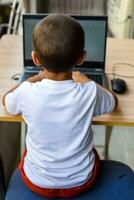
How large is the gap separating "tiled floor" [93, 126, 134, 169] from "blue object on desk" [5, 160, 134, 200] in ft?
2.94

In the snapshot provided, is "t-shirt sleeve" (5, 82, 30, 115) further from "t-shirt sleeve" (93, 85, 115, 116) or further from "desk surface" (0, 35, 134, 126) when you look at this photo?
"t-shirt sleeve" (93, 85, 115, 116)

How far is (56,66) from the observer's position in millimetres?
1027

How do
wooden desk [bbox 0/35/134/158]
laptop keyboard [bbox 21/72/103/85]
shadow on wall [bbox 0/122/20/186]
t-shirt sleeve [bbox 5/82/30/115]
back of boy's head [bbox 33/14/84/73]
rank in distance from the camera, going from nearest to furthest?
back of boy's head [bbox 33/14/84/73], t-shirt sleeve [bbox 5/82/30/115], wooden desk [bbox 0/35/134/158], laptop keyboard [bbox 21/72/103/85], shadow on wall [bbox 0/122/20/186]

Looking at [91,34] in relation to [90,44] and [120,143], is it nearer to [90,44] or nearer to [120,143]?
[90,44]

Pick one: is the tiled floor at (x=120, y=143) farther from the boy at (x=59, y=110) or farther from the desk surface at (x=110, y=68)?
the boy at (x=59, y=110)

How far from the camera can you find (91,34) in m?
1.47

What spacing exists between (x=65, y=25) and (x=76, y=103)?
23 cm

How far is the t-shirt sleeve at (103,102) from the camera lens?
1.11m

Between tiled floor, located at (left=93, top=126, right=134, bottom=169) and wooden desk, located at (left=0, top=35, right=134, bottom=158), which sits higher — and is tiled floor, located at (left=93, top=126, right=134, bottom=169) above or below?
below

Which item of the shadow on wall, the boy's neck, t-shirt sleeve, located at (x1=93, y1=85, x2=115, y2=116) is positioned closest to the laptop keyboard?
t-shirt sleeve, located at (x1=93, y1=85, x2=115, y2=116)

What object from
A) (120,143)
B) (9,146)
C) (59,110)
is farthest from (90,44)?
(120,143)

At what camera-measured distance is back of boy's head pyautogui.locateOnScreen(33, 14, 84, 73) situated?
0.99 m

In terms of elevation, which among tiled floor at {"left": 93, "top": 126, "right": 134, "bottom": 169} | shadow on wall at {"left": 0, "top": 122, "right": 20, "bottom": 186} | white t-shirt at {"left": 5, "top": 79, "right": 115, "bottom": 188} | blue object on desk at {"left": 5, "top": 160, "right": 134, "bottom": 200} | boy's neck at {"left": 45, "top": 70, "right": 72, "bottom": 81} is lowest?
tiled floor at {"left": 93, "top": 126, "right": 134, "bottom": 169}

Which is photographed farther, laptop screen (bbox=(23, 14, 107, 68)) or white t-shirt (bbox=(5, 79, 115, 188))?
laptop screen (bbox=(23, 14, 107, 68))
